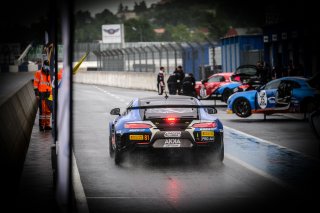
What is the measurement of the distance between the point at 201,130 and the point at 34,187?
3.66m

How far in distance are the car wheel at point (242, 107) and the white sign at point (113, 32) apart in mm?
161229

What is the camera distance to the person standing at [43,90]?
2059cm

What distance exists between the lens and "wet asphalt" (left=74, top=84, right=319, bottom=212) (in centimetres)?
988

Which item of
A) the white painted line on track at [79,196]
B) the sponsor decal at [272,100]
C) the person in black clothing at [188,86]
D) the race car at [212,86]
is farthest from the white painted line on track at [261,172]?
the person in black clothing at [188,86]

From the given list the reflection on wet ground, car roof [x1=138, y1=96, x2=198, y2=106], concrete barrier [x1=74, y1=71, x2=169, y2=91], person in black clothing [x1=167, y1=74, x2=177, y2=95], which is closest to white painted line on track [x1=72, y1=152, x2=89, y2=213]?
car roof [x1=138, y1=96, x2=198, y2=106]

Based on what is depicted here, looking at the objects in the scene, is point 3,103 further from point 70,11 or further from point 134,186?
point 70,11

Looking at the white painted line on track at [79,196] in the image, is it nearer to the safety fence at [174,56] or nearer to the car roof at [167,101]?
the car roof at [167,101]

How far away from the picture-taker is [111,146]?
597 inches

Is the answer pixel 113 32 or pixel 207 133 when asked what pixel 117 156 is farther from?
pixel 113 32

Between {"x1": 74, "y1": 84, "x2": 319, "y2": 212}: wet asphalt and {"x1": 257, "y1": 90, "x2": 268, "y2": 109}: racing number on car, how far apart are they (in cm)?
526

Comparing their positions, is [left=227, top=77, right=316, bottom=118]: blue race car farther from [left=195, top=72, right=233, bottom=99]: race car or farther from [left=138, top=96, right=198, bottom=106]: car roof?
[left=138, top=96, right=198, bottom=106]: car roof

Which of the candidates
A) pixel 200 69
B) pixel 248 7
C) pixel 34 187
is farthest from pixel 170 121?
pixel 248 7

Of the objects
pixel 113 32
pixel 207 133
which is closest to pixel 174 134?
pixel 207 133

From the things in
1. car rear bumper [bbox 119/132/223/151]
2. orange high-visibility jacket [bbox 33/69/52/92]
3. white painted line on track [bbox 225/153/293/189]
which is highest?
orange high-visibility jacket [bbox 33/69/52/92]
